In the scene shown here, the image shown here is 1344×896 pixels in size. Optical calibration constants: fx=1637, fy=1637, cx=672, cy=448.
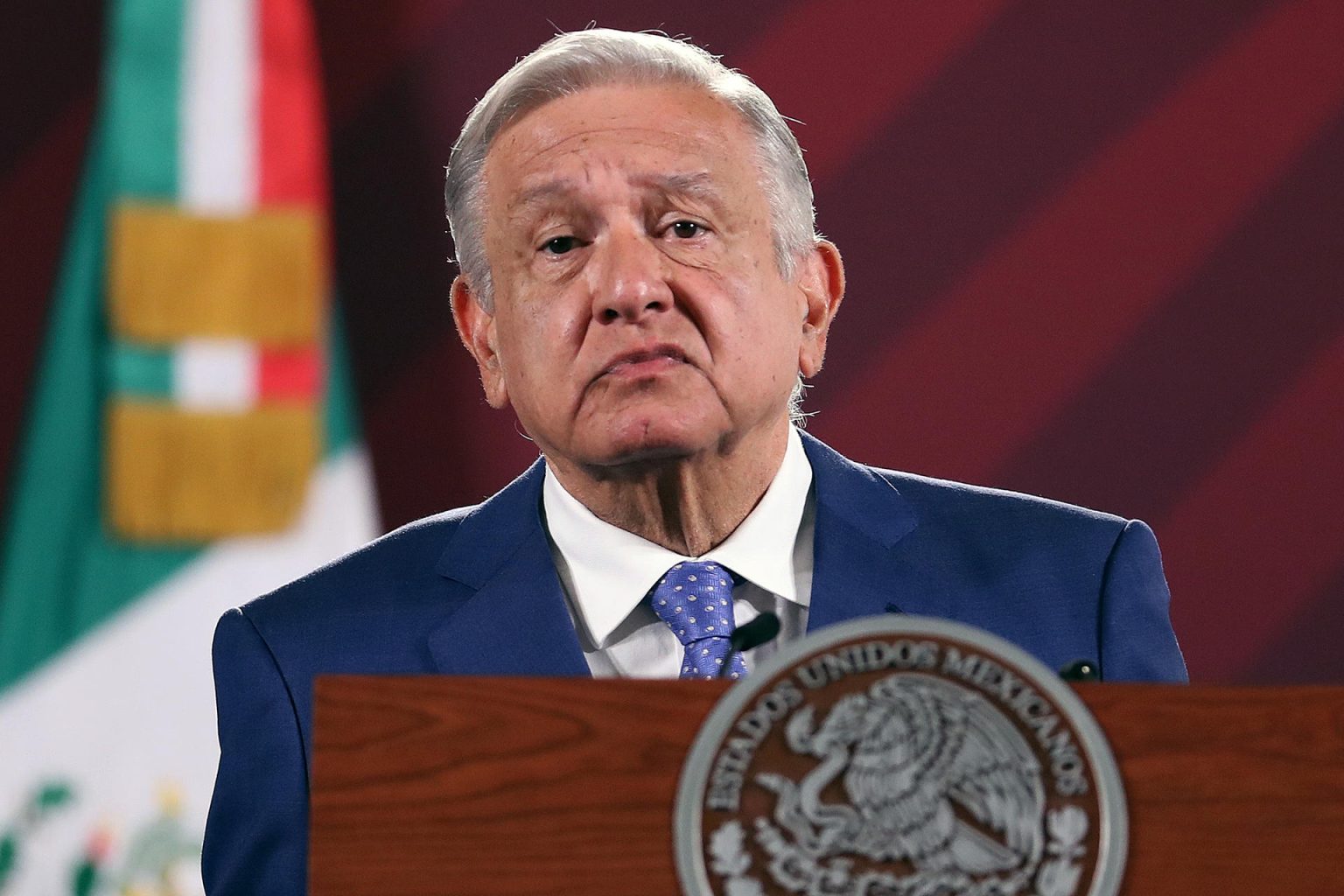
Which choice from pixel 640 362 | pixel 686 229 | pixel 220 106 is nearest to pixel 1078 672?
pixel 640 362

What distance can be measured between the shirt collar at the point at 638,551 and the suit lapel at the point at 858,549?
1.5 inches

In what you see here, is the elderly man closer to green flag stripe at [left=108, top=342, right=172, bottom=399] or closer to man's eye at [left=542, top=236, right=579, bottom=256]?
man's eye at [left=542, top=236, right=579, bottom=256]

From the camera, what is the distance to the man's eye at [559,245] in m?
1.71

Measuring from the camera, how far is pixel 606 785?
98 cm

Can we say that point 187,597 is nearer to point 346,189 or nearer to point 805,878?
point 346,189

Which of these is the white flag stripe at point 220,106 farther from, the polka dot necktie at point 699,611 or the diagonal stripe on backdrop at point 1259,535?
the diagonal stripe on backdrop at point 1259,535

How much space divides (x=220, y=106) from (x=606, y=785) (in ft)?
7.25

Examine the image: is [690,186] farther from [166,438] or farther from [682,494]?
[166,438]

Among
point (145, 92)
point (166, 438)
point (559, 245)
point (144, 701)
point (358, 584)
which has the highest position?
point (559, 245)

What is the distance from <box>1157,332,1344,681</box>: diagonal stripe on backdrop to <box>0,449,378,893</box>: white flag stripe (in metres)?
1.41

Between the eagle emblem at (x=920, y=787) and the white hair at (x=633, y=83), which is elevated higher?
the eagle emblem at (x=920, y=787)

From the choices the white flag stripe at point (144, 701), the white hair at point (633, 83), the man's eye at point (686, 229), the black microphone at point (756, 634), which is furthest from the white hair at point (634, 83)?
the white flag stripe at point (144, 701)

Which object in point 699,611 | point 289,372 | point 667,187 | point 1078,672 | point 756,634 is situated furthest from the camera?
point 289,372

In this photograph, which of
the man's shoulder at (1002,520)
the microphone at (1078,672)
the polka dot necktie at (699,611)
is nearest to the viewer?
the microphone at (1078,672)
